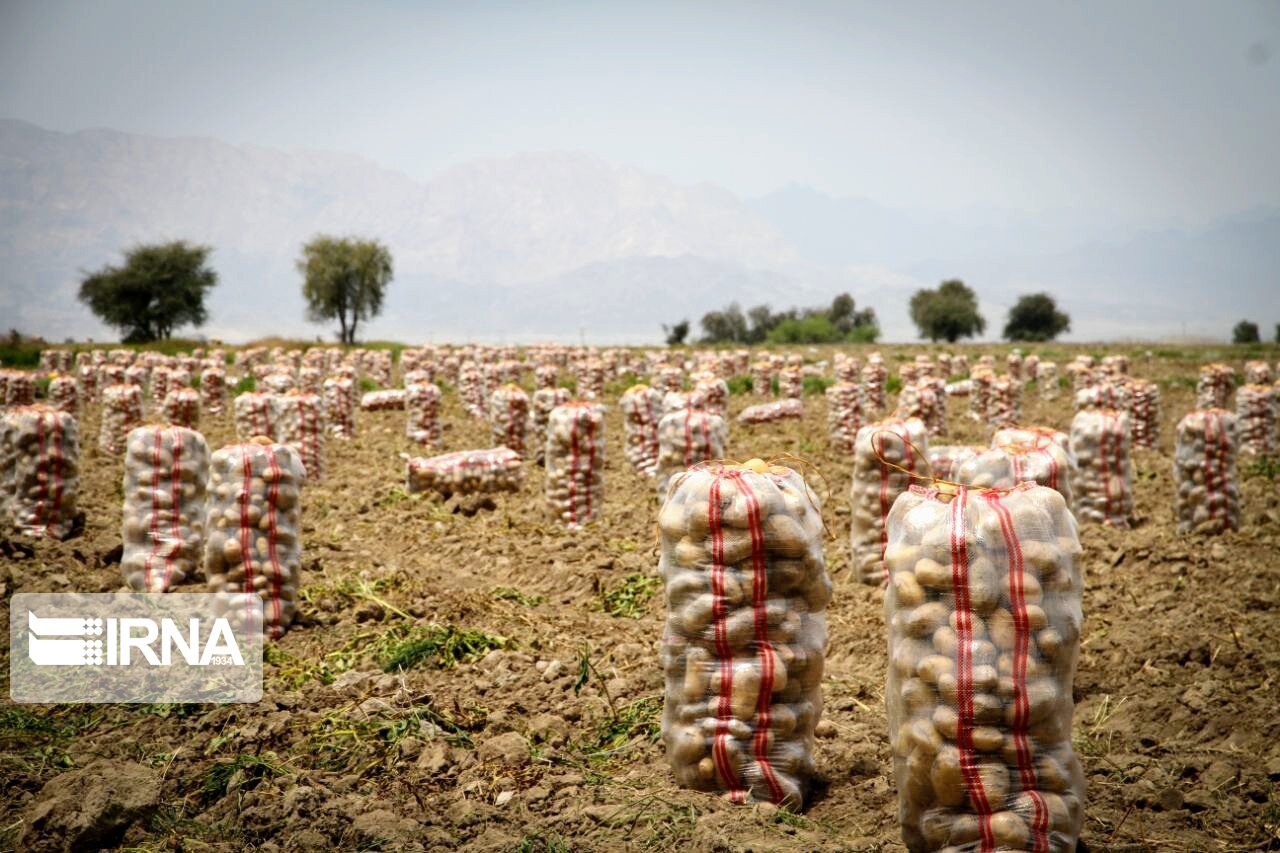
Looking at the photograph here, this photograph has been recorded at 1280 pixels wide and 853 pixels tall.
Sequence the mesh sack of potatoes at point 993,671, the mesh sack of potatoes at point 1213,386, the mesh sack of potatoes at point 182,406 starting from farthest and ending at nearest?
→ the mesh sack of potatoes at point 1213,386, the mesh sack of potatoes at point 182,406, the mesh sack of potatoes at point 993,671

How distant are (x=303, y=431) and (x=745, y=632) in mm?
11274

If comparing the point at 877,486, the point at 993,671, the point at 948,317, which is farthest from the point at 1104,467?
the point at 948,317

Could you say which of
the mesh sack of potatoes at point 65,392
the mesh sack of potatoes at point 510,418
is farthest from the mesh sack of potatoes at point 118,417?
the mesh sack of potatoes at point 510,418

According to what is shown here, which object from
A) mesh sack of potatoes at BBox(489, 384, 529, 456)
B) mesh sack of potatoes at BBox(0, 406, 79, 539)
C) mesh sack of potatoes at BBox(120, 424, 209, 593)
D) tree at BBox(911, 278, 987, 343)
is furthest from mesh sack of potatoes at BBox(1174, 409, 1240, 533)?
tree at BBox(911, 278, 987, 343)

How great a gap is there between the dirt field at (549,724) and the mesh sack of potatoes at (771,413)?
35.5ft

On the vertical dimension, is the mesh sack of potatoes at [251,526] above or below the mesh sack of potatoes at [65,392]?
below

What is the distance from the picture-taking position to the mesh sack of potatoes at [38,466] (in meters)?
9.38

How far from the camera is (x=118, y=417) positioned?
1647cm

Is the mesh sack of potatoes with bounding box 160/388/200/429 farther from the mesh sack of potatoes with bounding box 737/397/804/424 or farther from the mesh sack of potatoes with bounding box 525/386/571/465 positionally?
the mesh sack of potatoes with bounding box 737/397/804/424

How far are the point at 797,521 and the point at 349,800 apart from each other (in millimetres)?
2337

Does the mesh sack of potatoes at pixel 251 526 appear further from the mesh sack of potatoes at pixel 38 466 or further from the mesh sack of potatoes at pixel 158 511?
the mesh sack of potatoes at pixel 38 466

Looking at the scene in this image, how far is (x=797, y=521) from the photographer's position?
4289 mm

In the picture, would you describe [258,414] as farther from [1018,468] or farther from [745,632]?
[745,632]

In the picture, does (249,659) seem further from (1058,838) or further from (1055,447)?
(1055,447)
